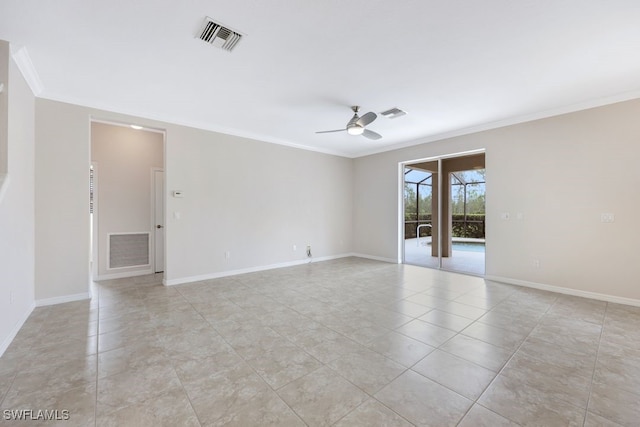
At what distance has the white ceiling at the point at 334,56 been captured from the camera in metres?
2.11

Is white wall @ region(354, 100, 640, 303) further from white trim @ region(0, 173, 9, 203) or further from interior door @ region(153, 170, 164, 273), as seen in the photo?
white trim @ region(0, 173, 9, 203)

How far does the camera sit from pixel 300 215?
6.41 m

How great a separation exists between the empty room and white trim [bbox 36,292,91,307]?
3 centimetres

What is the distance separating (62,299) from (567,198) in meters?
7.59

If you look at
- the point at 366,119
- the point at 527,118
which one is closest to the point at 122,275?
the point at 366,119

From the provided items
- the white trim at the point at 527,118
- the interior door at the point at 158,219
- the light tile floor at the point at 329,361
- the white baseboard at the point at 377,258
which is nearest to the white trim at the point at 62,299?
the light tile floor at the point at 329,361

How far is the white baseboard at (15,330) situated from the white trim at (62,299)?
9 cm

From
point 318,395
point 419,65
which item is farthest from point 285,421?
point 419,65

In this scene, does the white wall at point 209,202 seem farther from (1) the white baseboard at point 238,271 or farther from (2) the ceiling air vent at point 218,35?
(2) the ceiling air vent at point 218,35

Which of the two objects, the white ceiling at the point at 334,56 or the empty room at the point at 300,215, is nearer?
the empty room at the point at 300,215

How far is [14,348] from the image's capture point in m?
2.42

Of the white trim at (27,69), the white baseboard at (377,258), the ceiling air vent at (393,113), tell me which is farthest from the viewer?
the white baseboard at (377,258)

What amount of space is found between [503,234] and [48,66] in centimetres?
690

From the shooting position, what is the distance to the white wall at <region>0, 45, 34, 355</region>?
247 centimetres
